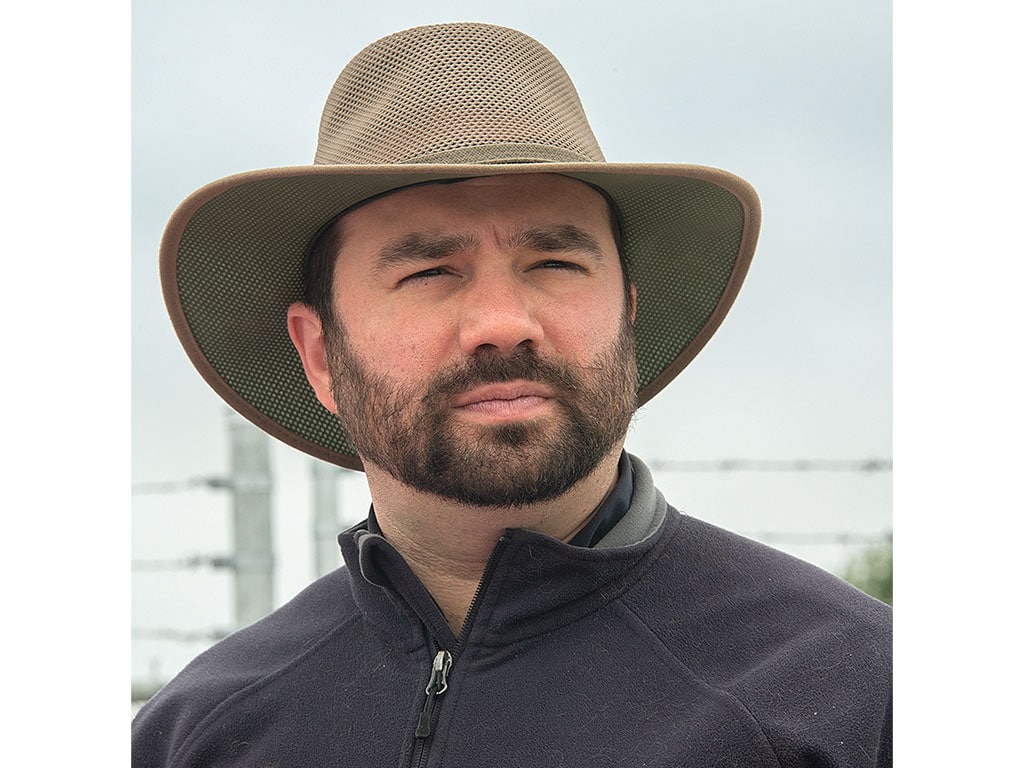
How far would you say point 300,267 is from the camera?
2160 mm

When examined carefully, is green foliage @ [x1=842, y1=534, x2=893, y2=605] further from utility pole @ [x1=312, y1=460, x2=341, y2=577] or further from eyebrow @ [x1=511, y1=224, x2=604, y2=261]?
eyebrow @ [x1=511, y1=224, x2=604, y2=261]

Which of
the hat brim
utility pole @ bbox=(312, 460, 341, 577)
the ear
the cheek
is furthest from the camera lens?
utility pole @ bbox=(312, 460, 341, 577)

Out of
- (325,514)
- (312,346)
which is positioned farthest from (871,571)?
(312,346)

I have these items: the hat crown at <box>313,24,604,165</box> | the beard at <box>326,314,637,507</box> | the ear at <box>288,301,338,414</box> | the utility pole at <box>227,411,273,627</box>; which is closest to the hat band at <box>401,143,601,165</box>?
the hat crown at <box>313,24,604,165</box>

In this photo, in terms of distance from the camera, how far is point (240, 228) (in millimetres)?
2053

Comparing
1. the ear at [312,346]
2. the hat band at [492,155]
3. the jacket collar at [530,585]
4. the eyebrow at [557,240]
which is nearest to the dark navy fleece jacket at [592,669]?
the jacket collar at [530,585]

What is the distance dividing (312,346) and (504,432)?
1.76 ft

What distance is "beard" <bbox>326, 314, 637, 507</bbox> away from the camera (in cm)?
170

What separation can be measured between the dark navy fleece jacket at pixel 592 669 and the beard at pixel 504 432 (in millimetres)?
93

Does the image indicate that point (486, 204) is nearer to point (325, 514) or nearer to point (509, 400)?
point (509, 400)

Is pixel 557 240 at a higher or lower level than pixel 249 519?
higher

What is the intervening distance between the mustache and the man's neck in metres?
0.17

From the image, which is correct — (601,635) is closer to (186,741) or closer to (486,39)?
(186,741)
